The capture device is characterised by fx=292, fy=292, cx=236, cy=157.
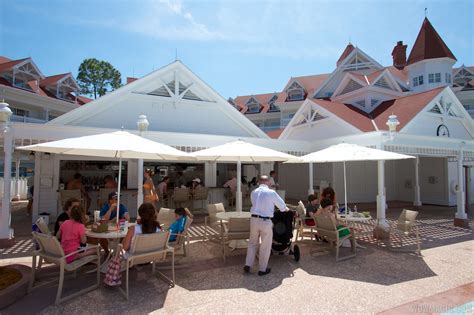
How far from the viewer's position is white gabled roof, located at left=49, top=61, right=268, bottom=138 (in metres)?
11.0

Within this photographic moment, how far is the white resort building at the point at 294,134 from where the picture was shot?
946 cm

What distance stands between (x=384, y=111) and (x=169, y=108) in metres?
10.0

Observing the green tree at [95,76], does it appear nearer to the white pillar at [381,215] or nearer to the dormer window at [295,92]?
the dormer window at [295,92]

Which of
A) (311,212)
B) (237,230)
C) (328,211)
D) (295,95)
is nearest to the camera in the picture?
(237,230)

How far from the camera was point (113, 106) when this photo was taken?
11234 millimetres

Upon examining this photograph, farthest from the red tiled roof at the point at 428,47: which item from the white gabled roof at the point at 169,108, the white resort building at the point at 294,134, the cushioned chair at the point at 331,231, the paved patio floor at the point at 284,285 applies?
the cushioned chair at the point at 331,231

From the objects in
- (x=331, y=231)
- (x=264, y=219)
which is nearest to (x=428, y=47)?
(x=331, y=231)

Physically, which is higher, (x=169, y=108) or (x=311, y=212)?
(x=169, y=108)

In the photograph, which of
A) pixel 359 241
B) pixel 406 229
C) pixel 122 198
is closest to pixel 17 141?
pixel 122 198

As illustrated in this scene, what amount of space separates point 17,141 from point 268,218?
732cm

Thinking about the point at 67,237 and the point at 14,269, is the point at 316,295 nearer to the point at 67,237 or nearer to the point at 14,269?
the point at 67,237

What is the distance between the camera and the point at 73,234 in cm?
430

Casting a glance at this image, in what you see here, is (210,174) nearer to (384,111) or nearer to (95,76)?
(384,111)

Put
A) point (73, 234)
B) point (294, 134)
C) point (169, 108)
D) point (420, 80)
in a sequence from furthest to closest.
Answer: point (420, 80) → point (294, 134) → point (169, 108) → point (73, 234)
